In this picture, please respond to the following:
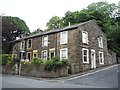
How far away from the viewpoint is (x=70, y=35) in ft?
60.2

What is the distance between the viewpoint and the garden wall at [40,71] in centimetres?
1395

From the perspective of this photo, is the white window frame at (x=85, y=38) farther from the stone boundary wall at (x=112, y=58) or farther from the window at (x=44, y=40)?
the stone boundary wall at (x=112, y=58)

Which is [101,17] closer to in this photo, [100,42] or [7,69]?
[100,42]

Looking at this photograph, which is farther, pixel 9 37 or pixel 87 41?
pixel 9 37

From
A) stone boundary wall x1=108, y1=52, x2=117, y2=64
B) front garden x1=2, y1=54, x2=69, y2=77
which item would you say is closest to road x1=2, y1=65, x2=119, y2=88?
front garden x1=2, y1=54, x2=69, y2=77

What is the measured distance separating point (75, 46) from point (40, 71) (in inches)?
228

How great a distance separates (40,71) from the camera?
48.4 ft

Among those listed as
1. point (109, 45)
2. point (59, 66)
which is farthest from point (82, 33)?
point (109, 45)

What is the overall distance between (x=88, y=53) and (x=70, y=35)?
150 inches

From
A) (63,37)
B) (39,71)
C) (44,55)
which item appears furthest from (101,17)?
(39,71)

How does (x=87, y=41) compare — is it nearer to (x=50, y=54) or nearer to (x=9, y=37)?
(x=50, y=54)

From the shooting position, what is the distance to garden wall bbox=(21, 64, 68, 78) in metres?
14.0

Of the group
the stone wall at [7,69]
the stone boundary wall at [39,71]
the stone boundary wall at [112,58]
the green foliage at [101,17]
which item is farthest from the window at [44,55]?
the stone boundary wall at [112,58]

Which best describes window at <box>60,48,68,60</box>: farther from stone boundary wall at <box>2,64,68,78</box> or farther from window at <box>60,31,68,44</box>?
stone boundary wall at <box>2,64,68,78</box>
